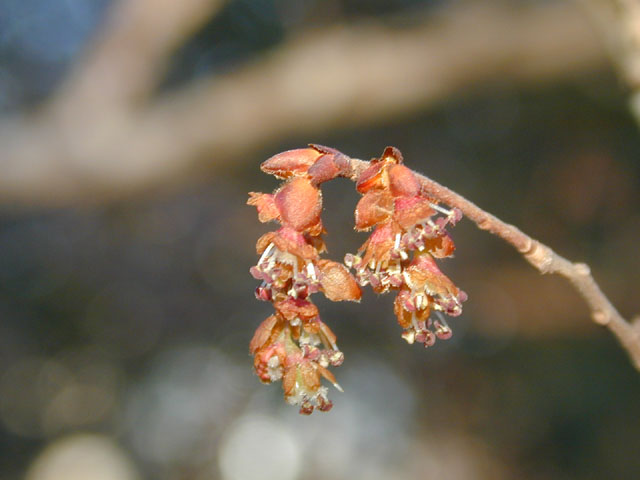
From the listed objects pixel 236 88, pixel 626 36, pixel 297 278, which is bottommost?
pixel 297 278

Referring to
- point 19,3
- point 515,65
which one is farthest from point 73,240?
point 515,65

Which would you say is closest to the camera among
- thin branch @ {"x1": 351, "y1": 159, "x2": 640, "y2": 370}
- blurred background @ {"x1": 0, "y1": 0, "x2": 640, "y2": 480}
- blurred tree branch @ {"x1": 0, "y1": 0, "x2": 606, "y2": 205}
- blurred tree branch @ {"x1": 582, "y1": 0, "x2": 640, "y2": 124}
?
thin branch @ {"x1": 351, "y1": 159, "x2": 640, "y2": 370}

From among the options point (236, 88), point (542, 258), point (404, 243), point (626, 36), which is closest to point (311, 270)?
point (404, 243)

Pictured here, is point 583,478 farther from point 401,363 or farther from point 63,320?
point 63,320

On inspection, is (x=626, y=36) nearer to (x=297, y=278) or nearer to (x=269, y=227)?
(x=297, y=278)

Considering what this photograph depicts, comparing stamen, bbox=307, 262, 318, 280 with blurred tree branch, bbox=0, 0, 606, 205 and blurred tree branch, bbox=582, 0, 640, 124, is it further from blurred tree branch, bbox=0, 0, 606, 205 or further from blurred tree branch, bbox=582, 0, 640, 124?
blurred tree branch, bbox=0, 0, 606, 205

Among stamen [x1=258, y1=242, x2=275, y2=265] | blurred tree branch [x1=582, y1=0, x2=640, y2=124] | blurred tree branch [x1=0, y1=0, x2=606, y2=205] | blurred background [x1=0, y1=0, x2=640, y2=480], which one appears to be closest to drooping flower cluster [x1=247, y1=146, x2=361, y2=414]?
stamen [x1=258, y1=242, x2=275, y2=265]

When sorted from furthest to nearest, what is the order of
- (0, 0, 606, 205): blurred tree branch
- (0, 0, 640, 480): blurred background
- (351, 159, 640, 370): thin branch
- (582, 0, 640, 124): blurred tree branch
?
(0, 0, 640, 480): blurred background, (0, 0, 606, 205): blurred tree branch, (582, 0, 640, 124): blurred tree branch, (351, 159, 640, 370): thin branch
